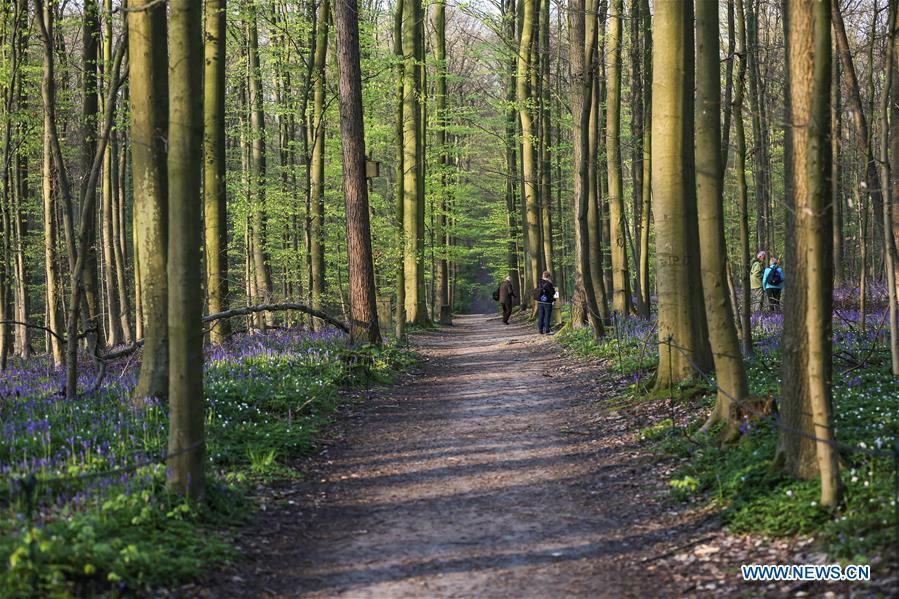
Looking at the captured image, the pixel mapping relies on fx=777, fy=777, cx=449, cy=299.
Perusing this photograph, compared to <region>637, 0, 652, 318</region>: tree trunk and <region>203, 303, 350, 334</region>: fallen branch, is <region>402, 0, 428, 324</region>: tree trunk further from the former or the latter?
<region>203, 303, 350, 334</region>: fallen branch

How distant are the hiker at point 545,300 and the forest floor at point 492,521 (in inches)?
443

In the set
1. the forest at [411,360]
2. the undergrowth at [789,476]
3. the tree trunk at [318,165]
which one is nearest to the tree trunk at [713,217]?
the forest at [411,360]

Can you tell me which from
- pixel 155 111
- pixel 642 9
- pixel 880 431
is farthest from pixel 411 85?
pixel 880 431

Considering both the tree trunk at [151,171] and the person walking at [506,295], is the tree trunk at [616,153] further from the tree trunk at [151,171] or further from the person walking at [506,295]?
the tree trunk at [151,171]

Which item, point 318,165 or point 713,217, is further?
point 318,165

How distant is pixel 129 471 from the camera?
605 cm

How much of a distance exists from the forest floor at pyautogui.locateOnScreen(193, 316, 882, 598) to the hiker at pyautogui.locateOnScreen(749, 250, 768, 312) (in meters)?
11.8

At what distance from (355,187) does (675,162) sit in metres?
7.50

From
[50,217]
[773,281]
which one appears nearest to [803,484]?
[773,281]

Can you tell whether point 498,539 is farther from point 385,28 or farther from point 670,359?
point 385,28

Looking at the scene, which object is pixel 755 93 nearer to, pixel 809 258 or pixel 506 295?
pixel 809 258

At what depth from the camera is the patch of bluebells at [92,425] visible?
19.9 ft

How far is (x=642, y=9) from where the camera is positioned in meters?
20.3

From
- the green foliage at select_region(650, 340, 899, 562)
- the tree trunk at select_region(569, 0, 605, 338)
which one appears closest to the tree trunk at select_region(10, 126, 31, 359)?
the tree trunk at select_region(569, 0, 605, 338)
